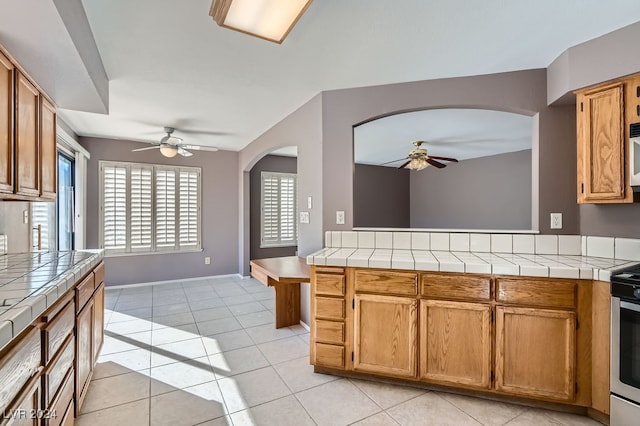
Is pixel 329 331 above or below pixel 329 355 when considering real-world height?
above

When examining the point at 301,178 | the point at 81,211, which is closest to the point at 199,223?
the point at 81,211

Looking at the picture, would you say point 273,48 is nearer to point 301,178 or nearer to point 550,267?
point 301,178

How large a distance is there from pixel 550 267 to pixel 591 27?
1.52 metres

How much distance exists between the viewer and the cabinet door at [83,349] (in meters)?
1.70

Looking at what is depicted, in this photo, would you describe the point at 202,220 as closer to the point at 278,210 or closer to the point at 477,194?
the point at 278,210

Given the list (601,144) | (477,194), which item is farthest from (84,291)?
(477,194)

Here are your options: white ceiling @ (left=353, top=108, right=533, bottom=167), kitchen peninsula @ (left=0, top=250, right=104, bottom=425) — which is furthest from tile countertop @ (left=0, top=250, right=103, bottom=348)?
white ceiling @ (left=353, top=108, right=533, bottom=167)

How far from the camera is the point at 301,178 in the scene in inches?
130

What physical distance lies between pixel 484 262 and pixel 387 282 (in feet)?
2.11

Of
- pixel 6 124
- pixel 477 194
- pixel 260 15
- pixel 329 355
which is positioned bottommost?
pixel 329 355

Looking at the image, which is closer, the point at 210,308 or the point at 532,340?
the point at 532,340

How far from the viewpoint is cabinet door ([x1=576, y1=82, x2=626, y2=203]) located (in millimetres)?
1946

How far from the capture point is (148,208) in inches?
193

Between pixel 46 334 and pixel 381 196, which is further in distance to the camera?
pixel 381 196
